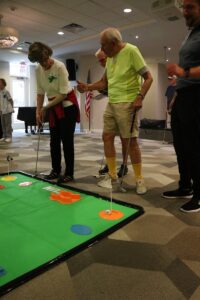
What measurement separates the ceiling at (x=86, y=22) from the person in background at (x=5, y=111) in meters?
1.41

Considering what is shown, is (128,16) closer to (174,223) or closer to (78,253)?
(174,223)

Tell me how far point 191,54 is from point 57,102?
3.85 ft

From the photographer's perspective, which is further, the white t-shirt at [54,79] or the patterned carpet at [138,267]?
the white t-shirt at [54,79]

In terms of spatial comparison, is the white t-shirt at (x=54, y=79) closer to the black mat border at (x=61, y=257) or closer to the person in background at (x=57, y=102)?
the person in background at (x=57, y=102)

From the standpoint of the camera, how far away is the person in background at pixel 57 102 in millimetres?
2406

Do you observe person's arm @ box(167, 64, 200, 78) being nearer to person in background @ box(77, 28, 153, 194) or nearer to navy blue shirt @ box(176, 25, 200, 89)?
navy blue shirt @ box(176, 25, 200, 89)

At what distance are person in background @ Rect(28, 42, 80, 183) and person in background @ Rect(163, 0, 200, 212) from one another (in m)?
0.96

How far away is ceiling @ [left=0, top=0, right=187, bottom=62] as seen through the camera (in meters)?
4.89

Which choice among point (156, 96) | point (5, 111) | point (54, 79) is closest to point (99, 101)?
point (156, 96)

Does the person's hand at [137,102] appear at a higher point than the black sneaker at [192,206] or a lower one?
higher

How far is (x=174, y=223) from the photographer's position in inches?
64.2

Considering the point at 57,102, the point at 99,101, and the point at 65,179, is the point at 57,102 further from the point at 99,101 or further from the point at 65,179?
the point at 99,101

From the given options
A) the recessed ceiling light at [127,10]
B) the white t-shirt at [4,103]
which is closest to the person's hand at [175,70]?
the recessed ceiling light at [127,10]

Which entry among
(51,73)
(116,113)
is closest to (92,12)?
(51,73)
